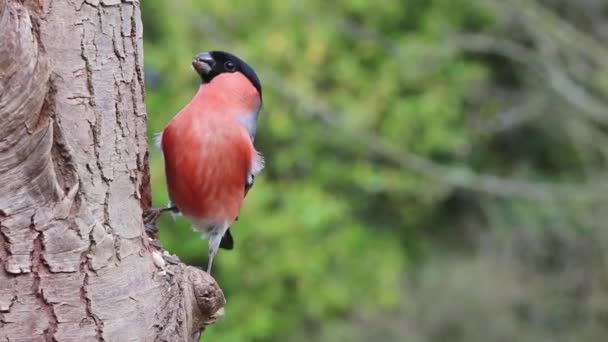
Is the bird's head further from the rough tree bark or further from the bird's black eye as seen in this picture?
the rough tree bark

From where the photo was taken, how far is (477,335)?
314 inches

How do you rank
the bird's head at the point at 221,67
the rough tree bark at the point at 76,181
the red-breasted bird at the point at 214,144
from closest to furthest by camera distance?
1. the rough tree bark at the point at 76,181
2. the red-breasted bird at the point at 214,144
3. the bird's head at the point at 221,67

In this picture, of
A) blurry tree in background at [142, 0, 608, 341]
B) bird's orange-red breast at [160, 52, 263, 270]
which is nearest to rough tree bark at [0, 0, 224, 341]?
bird's orange-red breast at [160, 52, 263, 270]

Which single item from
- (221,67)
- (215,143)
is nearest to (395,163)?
(221,67)

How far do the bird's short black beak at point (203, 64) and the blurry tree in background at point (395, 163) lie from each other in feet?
11.5

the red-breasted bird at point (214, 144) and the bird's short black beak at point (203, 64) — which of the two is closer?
the red-breasted bird at point (214, 144)

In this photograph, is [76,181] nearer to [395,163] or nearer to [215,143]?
[215,143]

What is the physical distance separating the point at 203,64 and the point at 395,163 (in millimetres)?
5307

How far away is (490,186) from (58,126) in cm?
620

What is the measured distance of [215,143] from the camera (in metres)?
3.30

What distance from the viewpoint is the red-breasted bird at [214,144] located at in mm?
3271

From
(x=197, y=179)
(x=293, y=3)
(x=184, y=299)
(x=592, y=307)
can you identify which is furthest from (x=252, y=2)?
(x=184, y=299)

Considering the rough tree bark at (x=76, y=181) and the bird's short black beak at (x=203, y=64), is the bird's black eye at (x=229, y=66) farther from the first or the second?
the rough tree bark at (x=76, y=181)

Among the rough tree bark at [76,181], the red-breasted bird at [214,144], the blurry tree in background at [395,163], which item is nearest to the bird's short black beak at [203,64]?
the red-breasted bird at [214,144]
